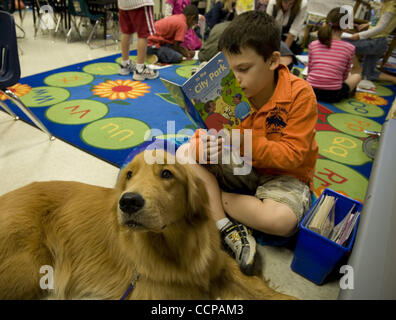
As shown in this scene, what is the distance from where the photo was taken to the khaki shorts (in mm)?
1189

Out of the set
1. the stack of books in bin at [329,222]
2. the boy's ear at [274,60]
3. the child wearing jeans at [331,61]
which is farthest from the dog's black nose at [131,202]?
the child wearing jeans at [331,61]

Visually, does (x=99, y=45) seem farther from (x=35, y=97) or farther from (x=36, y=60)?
(x=35, y=97)

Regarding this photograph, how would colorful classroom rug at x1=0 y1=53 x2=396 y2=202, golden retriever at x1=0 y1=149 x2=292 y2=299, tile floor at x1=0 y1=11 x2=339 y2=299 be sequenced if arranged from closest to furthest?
golden retriever at x1=0 y1=149 x2=292 y2=299, tile floor at x1=0 y1=11 x2=339 y2=299, colorful classroom rug at x1=0 y1=53 x2=396 y2=202

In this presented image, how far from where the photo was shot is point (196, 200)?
93cm

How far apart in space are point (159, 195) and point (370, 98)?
338cm

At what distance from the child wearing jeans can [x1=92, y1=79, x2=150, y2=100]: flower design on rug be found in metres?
1.83

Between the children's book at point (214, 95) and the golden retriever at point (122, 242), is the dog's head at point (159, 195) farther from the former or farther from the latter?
the children's book at point (214, 95)

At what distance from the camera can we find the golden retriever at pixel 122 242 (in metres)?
0.88

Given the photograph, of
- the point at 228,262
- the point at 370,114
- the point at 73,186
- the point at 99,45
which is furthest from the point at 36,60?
the point at 370,114

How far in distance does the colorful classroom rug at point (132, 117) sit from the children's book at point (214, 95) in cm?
80

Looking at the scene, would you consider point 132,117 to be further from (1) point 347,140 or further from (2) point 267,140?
(1) point 347,140

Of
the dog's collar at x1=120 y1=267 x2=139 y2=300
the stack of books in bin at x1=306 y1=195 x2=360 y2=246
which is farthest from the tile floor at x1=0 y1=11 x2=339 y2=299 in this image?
the dog's collar at x1=120 y1=267 x2=139 y2=300

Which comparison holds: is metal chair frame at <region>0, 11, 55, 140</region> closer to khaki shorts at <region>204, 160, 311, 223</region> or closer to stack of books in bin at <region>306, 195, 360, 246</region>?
khaki shorts at <region>204, 160, 311, 223</region>
